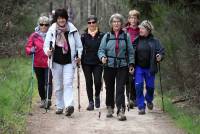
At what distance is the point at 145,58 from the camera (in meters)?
12.5

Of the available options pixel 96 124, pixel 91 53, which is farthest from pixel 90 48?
pixel 96 124

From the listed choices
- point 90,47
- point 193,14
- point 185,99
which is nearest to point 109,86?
point 90,47

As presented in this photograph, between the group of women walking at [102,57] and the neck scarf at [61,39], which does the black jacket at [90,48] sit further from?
the neck scarf at [61,39]

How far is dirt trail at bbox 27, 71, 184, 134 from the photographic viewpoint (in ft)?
34.5

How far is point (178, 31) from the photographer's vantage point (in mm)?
13539

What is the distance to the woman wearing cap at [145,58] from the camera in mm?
12453

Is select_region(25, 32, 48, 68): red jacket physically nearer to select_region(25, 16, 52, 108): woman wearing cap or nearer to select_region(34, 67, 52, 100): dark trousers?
select_region(25, 16, 52, 108): woman wearing cap

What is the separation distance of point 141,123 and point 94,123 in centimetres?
97

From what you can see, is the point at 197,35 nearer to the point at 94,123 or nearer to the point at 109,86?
the point at 109,86

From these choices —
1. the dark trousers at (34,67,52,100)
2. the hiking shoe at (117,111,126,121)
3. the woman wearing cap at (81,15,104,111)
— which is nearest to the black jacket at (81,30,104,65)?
the woman wearing cap at (81,15,104,111)

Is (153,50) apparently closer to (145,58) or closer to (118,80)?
(145,58)

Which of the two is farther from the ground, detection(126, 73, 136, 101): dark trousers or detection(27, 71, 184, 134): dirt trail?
detection(126, 73, 136, 101): dark trousers

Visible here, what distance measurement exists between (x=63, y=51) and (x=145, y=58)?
74.5 inches

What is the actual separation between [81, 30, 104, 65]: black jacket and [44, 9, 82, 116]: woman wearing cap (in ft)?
2.89
